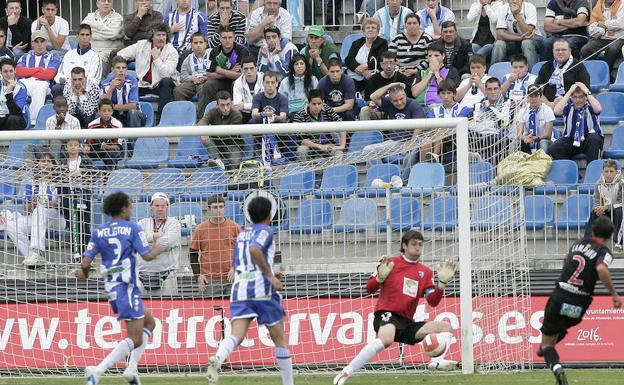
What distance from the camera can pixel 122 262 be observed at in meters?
12.9

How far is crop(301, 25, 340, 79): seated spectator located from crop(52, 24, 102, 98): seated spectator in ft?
10.5

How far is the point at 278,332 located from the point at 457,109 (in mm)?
7258

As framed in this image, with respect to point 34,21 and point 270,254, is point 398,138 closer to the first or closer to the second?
point 270,254

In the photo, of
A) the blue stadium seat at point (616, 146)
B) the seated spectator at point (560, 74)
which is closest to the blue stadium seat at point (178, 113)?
the seated spectator at point (560, 74)

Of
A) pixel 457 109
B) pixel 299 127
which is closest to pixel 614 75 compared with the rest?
pixel 457 109

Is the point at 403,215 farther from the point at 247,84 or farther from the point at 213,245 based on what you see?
the point at 247,84

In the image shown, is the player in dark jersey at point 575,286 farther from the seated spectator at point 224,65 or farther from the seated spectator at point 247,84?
the seated spectator at point 224,65

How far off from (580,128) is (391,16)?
4.46m

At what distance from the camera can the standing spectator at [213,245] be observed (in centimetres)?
1573

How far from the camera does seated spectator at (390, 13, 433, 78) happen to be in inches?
819

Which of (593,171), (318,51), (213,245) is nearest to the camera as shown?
(213,245)

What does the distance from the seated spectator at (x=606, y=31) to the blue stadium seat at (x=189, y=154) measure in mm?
6317

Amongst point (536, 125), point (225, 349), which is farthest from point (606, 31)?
point (225, 349)

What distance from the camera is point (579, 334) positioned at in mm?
15984
